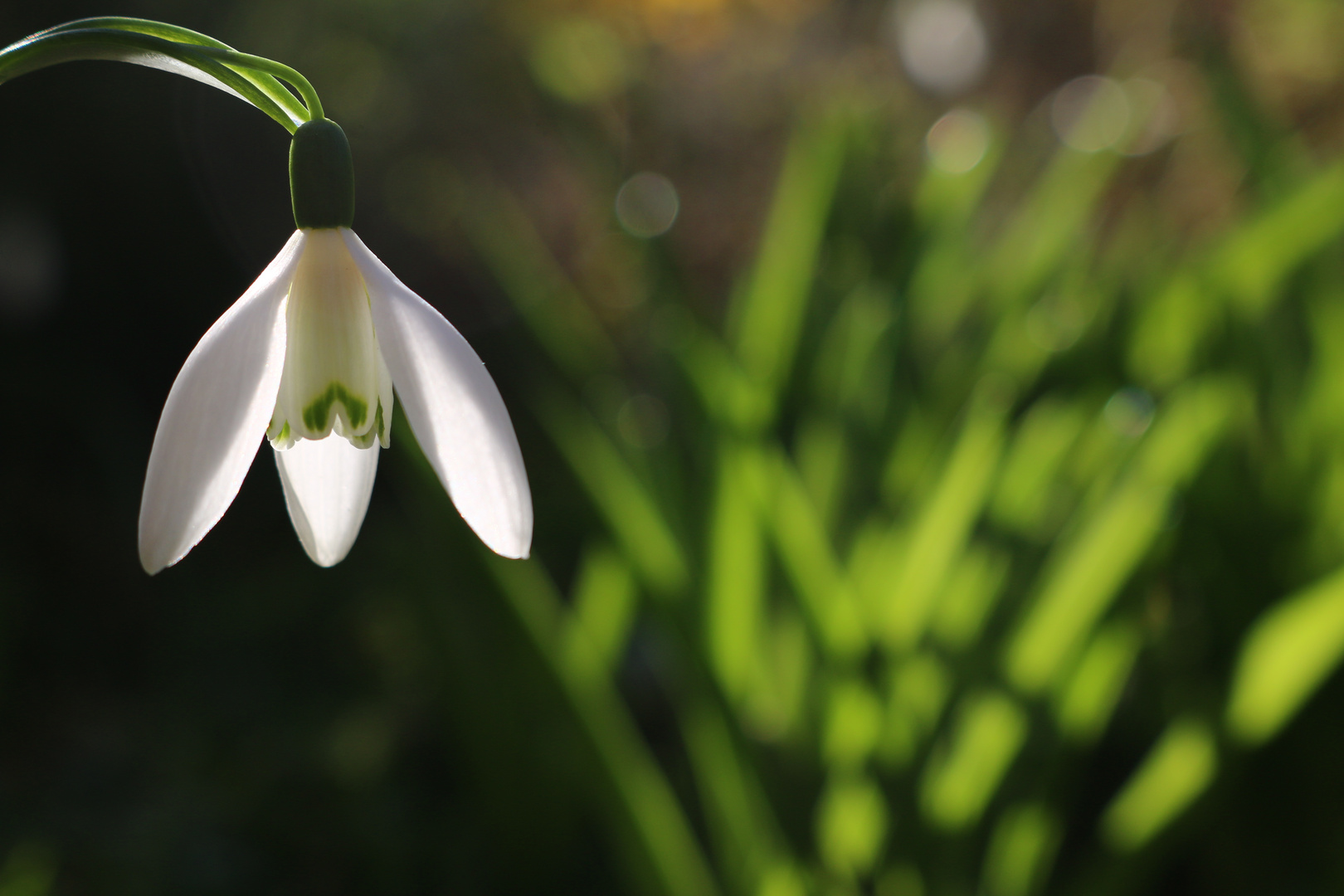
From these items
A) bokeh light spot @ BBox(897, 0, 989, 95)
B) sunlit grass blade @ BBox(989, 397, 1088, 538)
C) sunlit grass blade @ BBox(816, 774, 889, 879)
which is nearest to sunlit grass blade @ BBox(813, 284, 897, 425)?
sunlit grass blade @ BBox(989, 397, 1088, 538)

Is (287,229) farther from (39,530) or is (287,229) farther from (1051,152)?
(1051,152)

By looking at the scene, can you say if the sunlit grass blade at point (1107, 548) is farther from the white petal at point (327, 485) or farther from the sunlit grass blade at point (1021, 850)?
the white petal at point (327, 485)

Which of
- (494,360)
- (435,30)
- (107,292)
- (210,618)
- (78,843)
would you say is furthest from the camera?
(435,30)

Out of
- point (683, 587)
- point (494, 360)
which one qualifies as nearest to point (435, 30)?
point (494, 360)

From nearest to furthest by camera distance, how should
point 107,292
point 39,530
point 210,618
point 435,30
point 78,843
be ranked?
point 78,843 → point 210,618 → point 39,530 → point 107,292 → point 435,30

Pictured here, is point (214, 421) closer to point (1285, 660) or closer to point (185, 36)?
point (185, 36)

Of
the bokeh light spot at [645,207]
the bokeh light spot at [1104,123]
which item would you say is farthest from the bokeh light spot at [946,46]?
the bokeh light spot at [645,207]

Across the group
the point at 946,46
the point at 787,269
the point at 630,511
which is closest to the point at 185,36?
the point at 630,511
